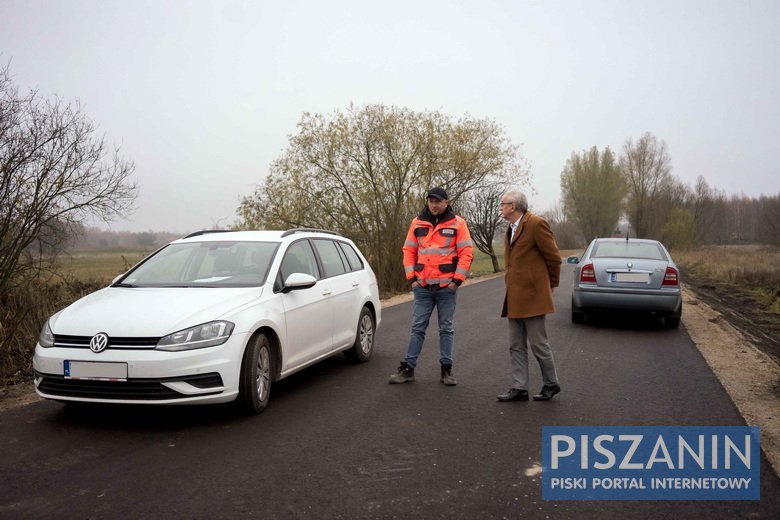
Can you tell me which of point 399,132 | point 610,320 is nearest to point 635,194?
point 399,132

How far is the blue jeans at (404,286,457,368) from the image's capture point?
21.4 feet

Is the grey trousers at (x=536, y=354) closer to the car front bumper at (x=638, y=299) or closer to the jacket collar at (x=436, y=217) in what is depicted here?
the jacket collar at (x=436, y=217)

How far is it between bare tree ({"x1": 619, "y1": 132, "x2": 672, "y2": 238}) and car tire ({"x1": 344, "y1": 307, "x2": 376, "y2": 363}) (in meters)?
70.9

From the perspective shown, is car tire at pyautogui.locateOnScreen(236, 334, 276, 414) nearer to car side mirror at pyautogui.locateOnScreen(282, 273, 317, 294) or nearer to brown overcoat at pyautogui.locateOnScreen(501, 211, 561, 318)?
car side mirror at pyautogui.locateOnScreen(282, 273, 317, 294)

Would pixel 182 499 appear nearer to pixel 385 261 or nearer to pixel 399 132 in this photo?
pixel 385 261

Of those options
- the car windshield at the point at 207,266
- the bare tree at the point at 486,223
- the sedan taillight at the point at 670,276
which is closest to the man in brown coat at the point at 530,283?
the car windshield at the point at 207,266

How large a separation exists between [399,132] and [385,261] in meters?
5.43

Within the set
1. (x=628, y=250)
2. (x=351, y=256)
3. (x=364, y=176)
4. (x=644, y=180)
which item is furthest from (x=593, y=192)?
(x=351, y=256)

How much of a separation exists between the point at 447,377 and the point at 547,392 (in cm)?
109

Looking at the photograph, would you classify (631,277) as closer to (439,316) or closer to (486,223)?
(439,316)

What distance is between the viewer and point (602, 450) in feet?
14.7

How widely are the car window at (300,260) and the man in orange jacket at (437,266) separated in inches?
42.4

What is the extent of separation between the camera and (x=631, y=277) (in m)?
10.5

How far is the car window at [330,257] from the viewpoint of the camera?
7258 millimetres
